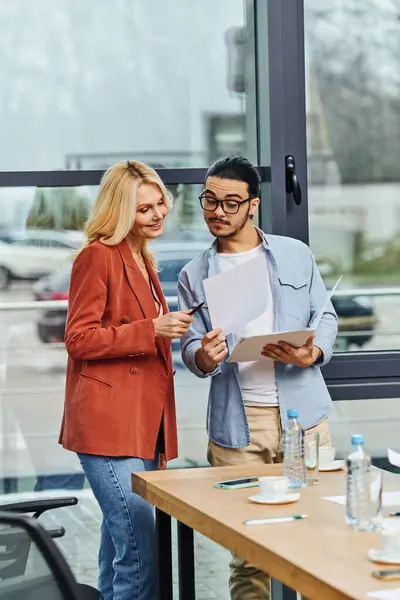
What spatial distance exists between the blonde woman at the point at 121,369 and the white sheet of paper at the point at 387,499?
0.77 m

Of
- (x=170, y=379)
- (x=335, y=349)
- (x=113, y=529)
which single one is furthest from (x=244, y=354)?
(x=335, y=349)

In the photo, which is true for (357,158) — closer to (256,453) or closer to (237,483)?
(256,453)

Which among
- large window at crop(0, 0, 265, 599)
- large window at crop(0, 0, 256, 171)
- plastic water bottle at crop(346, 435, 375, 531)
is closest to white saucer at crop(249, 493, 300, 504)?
plastic water bottle at crop(346, 435, 375, 531)

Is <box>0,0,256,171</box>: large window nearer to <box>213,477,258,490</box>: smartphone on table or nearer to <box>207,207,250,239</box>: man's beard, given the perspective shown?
<box>207,207,250,239</box>: man's beard

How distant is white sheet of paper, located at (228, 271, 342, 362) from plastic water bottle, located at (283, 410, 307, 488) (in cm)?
30

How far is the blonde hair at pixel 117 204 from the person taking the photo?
332 centimetres

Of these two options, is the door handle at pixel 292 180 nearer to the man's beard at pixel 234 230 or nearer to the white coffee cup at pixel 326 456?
the man's beard at pixel 234 230

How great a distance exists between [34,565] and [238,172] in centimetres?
178

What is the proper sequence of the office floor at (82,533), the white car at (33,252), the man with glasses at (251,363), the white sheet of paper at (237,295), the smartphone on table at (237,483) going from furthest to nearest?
the office floor at (82,533) < the white car at (33,252) < the man with glasses at (251,363) < the white sheet of paper at (237,295) < the smartphone on table at (237,483)

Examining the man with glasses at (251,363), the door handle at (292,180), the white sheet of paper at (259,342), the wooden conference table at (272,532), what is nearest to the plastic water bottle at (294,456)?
the wooden conference table at (272,532)

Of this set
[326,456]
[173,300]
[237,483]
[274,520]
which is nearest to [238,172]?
[173,300]

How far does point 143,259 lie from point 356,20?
148cm

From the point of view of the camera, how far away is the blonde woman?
3240 millimetres

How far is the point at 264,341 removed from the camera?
328cm
